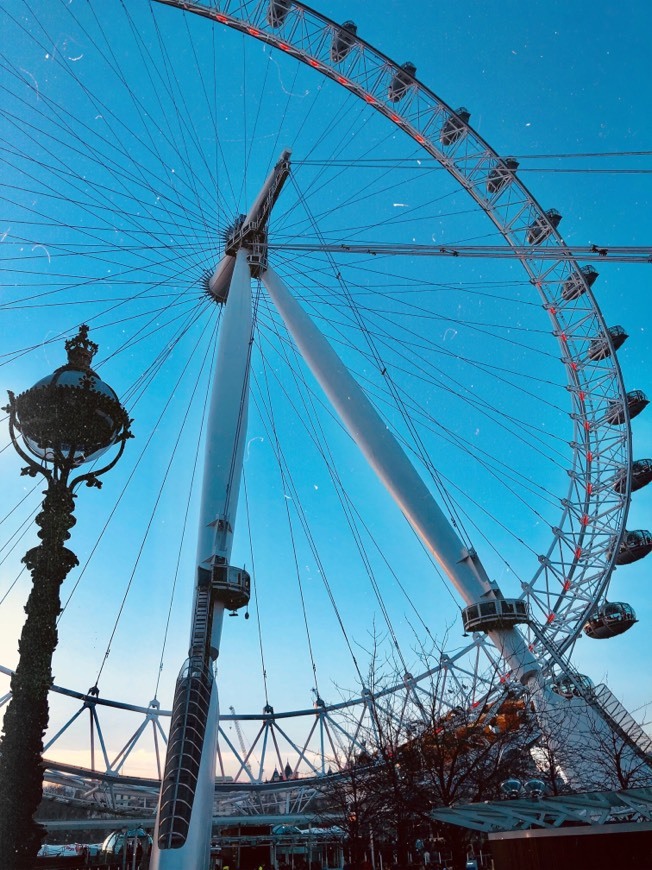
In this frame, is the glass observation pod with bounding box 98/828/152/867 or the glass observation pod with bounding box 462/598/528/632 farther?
the glass observation pod with bounding box 462/598/528/632

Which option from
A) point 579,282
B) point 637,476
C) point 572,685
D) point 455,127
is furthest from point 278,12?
point 572,685

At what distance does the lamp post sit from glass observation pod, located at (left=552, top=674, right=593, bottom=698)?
22159 millimetres

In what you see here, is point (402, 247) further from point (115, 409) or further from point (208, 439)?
point (115, 409)

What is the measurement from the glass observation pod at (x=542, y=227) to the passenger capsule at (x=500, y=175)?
2.31 metres

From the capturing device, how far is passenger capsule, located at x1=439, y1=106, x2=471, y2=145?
3155 centimetres

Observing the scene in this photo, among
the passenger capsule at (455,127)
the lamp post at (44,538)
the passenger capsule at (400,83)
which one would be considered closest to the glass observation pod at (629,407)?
the passenger capsule at (455,127)

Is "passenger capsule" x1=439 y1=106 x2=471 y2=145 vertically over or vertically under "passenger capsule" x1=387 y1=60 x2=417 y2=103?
under

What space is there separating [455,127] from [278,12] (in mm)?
9048

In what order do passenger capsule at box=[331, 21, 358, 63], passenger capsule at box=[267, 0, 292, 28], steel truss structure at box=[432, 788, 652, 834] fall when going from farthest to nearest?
passenger capsule at box=[331, 21, 358, 63]
passenger capsule at box=[267, 0, 292, 28]
steel truss structure at box=[432, 788, 652, 834]

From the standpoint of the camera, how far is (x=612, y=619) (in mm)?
30172

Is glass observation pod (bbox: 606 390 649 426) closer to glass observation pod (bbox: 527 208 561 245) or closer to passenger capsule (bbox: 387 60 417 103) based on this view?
glass observation pod (bbox: 527 208 561 245)

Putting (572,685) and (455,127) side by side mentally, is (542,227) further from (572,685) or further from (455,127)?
(572,685)

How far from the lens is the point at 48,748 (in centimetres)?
2608

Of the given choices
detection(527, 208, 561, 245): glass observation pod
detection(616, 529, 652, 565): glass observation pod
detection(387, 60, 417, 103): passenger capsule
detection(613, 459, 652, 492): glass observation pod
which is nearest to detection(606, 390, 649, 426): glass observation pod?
detection(613, 459, 652, 492): glass observation pod
